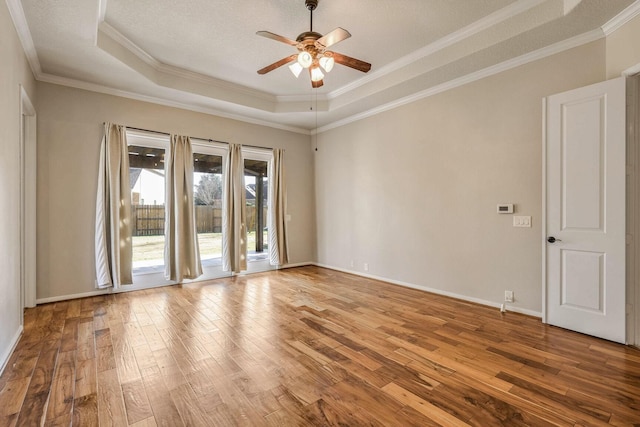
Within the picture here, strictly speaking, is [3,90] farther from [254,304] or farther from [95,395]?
[254,304]

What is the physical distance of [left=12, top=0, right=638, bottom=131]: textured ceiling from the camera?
2.88 meters

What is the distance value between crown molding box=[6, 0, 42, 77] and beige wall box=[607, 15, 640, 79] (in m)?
5.38

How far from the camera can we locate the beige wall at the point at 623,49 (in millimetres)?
2621

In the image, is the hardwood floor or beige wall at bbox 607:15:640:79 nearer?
the hardwood floor

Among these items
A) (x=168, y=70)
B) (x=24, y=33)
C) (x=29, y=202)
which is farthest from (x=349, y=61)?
(x=29, y=202)

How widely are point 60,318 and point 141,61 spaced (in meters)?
3.31

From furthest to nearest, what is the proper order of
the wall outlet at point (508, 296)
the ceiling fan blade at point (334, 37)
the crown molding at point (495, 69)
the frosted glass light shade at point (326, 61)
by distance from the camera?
1. the wall outlet at point (508, 296)
2. the crown molding at point (495, 69)
3. the frosted glass light shade at point (326, 61)
4. the ceiling fan blade at point (334, 37)

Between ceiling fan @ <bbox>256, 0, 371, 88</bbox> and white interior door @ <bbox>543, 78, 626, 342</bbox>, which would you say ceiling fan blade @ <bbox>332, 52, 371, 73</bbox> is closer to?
ceiling fan @ <bbox>256, 0, 371, 88</bbox>

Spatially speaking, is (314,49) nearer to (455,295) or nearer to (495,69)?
(495,69)

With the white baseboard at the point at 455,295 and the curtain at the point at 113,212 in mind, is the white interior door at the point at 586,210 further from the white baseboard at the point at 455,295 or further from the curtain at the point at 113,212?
the curtain at the point at 113,212

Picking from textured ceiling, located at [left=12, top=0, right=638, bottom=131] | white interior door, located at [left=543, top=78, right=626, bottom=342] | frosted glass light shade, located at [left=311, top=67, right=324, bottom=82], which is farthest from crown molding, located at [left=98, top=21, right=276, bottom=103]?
white interior door, located at [left=543, top=78, right=626, bottom=342]

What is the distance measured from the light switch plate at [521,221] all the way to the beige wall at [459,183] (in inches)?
2.2

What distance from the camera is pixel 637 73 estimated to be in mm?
2641

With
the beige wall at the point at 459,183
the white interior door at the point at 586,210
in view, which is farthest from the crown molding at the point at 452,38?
the white interior door at the point at 586,210
